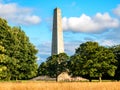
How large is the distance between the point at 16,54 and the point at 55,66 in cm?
4308

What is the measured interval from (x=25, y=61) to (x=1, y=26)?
16994 mm

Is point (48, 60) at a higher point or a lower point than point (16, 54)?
higher

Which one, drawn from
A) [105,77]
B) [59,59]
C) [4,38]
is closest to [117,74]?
[105,77]

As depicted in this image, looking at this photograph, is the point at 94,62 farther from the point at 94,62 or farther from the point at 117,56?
the point at 117,56

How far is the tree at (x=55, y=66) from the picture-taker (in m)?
112

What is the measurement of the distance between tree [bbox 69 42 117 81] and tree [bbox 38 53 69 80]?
15284 mm

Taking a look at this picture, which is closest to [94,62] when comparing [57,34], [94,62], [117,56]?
[94,62]

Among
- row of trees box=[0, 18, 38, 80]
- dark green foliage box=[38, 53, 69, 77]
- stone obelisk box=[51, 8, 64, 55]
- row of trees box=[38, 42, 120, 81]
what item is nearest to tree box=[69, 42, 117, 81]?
row of trees box=[38, 42, 120, 81]

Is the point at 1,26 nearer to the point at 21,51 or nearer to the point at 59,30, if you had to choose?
the point at 21,51

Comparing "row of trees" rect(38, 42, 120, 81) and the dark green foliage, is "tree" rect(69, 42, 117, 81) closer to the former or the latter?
"row of trees" rect(38, 42, 120, 81)

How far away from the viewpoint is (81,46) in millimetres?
101938

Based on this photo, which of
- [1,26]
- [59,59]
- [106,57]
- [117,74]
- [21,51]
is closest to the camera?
[1,26]

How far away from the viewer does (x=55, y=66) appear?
112688 millimetres

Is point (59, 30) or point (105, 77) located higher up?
point (59, 30)
